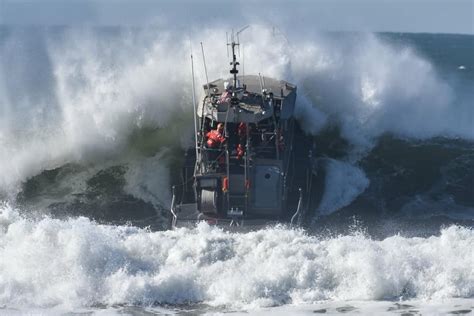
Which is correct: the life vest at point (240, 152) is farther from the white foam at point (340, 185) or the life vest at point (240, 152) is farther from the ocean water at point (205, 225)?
the white foam at point (340, 185)

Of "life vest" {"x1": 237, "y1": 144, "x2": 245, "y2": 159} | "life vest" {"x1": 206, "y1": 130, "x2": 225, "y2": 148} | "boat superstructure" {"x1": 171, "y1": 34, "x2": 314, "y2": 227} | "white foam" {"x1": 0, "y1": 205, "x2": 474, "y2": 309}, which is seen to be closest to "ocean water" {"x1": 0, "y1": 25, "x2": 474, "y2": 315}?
"white foam" {"x1": 0, "y1": 205, "x2": 474, "y2": 309}

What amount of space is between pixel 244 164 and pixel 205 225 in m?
2.94

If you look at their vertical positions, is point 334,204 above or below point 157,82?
below

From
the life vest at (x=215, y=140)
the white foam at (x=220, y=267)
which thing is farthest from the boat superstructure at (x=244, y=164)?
the white foam at (x=220, y=267)

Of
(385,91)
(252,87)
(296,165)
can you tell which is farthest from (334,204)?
(385,91)

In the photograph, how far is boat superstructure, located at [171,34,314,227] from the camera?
3006 cm

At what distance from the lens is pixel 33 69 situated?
2457 inches

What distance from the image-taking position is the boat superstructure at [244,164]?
30062 mm

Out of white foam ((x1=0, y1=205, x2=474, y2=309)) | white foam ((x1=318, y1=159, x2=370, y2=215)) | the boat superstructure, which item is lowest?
white foam ((x1=0, y1=205, x2=474, y2=309))

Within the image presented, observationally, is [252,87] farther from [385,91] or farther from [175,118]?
[385,91]

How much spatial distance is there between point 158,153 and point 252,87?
5736 mm

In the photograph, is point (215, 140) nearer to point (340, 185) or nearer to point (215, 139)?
point (215, 139)

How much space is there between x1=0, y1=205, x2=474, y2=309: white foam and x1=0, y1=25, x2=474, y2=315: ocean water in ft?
0.18

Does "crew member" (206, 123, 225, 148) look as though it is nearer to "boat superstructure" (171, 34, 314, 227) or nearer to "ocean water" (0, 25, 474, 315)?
"boat superstructure" (171, 34, 314, 227)
